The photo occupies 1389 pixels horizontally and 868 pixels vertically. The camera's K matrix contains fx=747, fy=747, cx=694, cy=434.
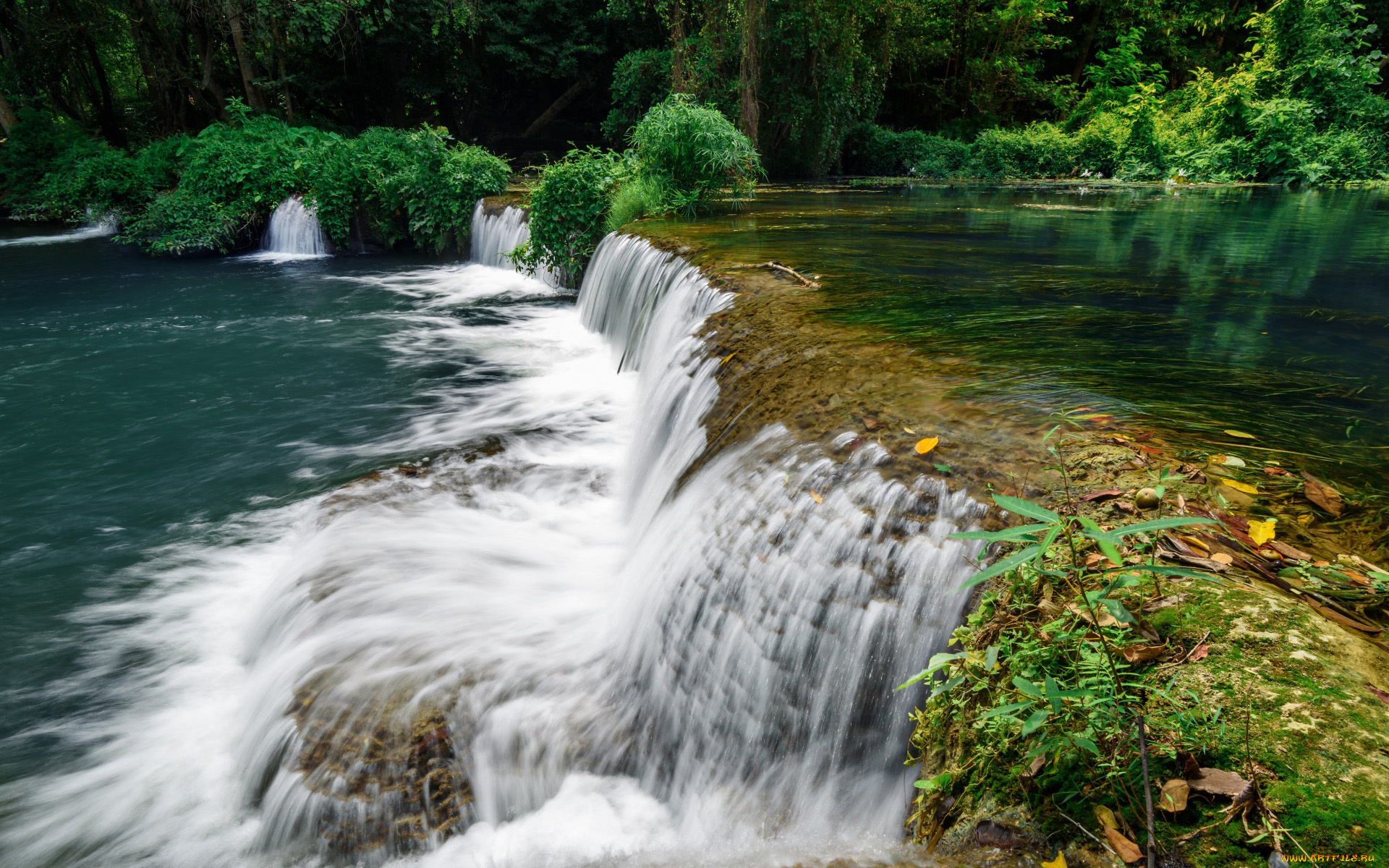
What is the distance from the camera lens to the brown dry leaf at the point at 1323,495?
7.81ft

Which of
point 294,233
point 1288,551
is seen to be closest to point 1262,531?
point 1288,551

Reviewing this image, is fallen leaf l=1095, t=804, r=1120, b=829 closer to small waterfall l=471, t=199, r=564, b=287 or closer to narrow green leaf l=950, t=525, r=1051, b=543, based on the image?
narrow green leaf l=950, t=525, r=1051, b=543

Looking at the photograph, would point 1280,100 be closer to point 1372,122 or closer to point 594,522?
point 1372,122

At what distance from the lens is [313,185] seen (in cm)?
1631

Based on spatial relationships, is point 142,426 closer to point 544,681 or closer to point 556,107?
point 544,681

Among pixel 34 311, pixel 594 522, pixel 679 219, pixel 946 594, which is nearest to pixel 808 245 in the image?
pixel 679 219

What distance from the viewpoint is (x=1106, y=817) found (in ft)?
5.20

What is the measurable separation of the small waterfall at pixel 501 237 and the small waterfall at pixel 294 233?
12.4 feet

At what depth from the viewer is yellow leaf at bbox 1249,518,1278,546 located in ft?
7.06

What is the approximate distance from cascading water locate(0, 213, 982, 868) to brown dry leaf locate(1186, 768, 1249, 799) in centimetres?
79

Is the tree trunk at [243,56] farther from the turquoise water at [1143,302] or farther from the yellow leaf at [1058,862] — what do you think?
the yellow leaf at [1058,862]

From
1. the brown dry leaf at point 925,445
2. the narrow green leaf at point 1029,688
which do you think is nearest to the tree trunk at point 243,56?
the brown dry leaf at point 925,445

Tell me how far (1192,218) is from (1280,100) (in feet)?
36.2

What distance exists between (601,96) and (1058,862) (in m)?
29.4
